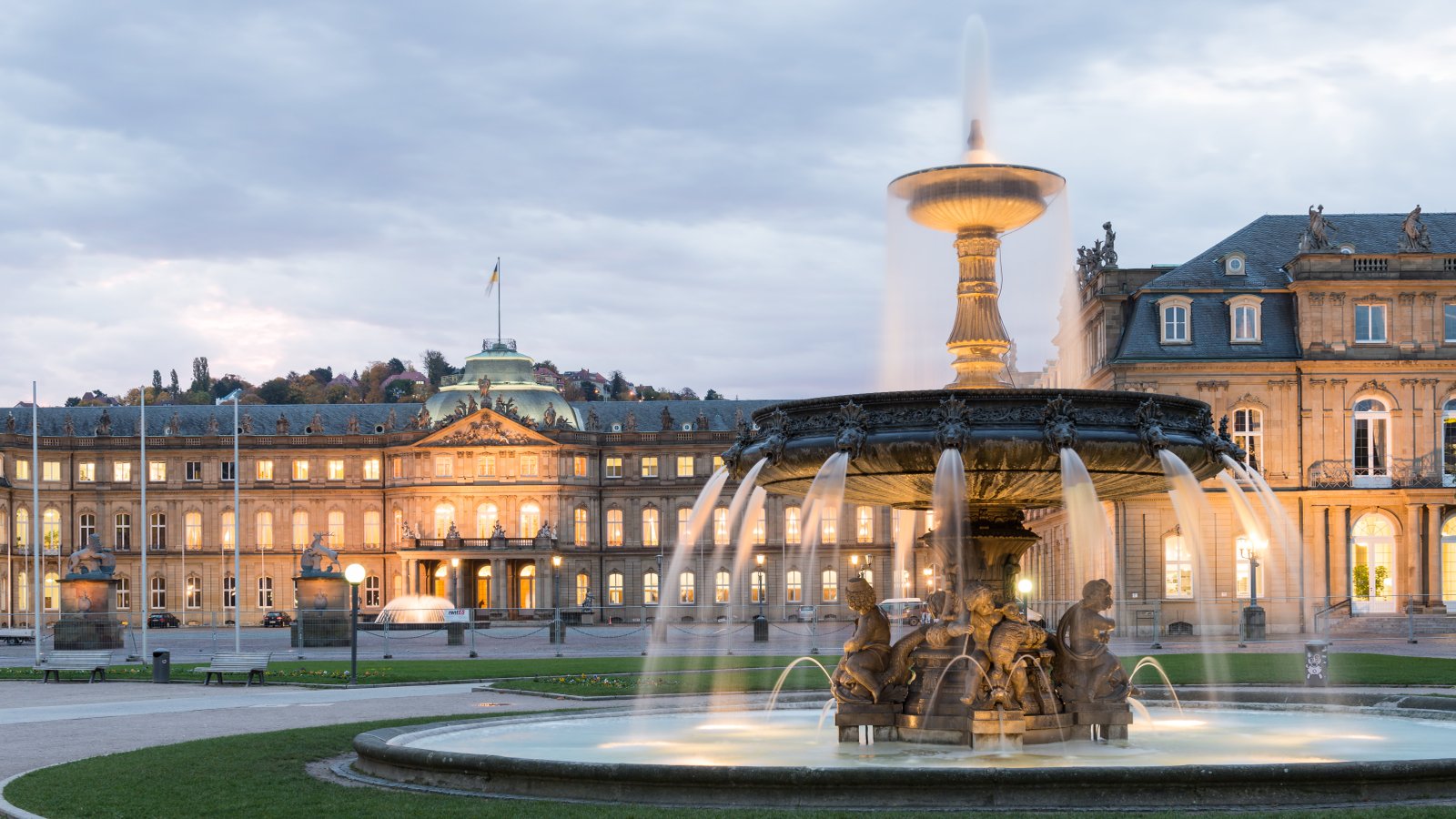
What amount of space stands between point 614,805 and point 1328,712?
1053 centimetres

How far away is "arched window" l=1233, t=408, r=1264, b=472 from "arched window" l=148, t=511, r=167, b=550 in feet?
232

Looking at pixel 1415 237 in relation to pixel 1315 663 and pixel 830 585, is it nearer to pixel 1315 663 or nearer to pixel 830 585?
pixel 1315 663

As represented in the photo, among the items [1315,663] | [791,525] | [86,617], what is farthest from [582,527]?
[1315,663]

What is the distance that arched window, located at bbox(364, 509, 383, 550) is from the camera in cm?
11225

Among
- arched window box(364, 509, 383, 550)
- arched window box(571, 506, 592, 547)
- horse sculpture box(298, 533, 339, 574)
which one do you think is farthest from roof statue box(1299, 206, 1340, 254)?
arched window box(364, 509, 383, 550)

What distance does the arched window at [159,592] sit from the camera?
112 meters

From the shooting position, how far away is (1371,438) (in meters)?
65.9

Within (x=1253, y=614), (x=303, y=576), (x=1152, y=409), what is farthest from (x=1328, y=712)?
(x=303, y=576)

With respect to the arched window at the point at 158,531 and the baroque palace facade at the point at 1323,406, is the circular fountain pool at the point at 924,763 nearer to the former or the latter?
the baroque palace facade at the point at 1323,406

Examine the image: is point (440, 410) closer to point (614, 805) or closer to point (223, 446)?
point (223, 446)

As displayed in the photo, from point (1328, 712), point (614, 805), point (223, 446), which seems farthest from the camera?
point (223, 446)

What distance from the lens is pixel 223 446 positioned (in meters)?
111

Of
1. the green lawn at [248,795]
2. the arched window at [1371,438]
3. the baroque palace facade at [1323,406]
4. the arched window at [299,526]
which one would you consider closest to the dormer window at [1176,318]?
the baroque palace facade at [1323,406]

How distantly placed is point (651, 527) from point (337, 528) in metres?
19.2
